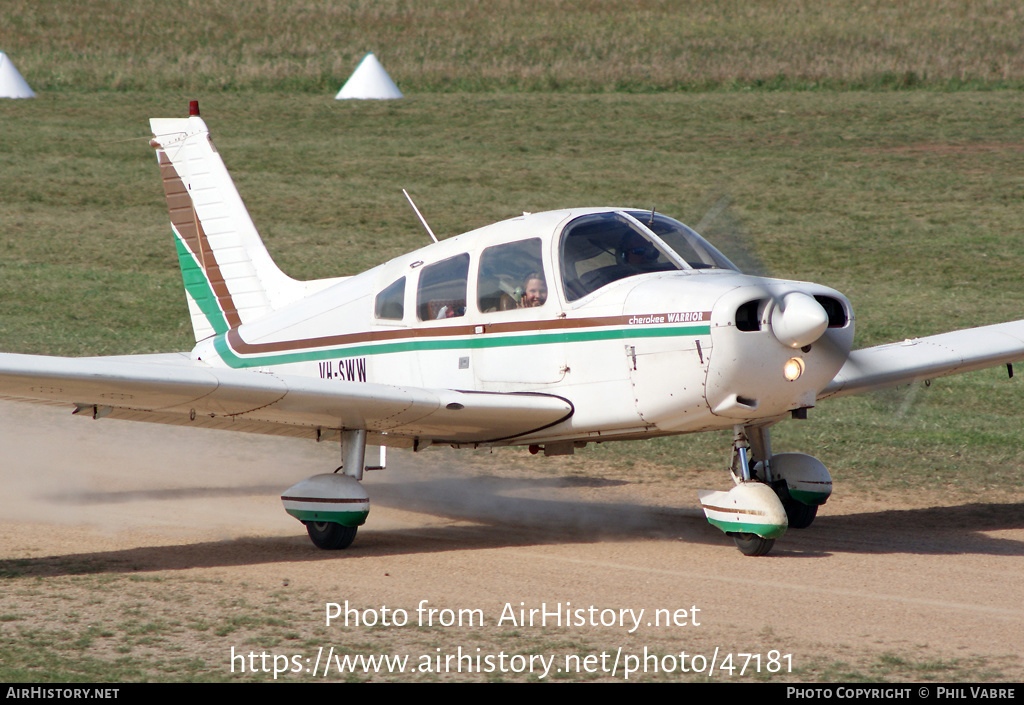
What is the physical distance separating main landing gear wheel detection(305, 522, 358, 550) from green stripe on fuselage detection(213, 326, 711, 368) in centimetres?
161

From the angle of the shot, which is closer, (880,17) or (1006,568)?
(1006,568)

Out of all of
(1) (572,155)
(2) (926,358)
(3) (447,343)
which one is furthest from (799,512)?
(1) (572,155)

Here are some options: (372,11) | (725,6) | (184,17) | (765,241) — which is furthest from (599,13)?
(765,241)

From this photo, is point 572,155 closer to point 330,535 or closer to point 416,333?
point 416,333

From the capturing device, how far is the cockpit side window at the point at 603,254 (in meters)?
9.39

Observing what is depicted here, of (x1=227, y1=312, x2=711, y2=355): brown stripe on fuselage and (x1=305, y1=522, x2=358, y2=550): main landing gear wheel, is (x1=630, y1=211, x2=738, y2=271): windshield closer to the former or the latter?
(x1=227, y1=312, x2=711, y2=355): brown stripe on fuselage

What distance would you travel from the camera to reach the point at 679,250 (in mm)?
9516

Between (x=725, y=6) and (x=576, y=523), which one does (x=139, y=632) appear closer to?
(x=576, y=523)

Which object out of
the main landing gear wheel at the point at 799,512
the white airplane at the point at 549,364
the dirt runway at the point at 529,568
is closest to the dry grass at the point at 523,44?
the dirt runway at the point at 529,568

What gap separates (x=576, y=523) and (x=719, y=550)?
1.81 meters

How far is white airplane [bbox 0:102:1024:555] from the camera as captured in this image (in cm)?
859

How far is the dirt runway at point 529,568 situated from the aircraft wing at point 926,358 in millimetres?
1293

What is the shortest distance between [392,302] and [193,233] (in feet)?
11.4

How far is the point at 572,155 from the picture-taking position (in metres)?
30.5
